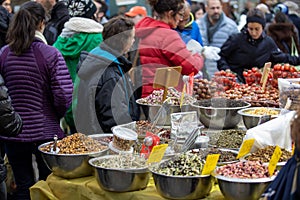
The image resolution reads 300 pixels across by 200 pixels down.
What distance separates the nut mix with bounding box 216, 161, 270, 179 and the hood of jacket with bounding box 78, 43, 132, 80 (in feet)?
4.93

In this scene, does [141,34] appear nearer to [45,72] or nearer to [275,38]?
[45,72]

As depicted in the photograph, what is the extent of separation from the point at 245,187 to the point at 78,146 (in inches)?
43.0

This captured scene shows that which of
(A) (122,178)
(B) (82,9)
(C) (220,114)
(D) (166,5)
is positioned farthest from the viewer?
(B) (82,9)

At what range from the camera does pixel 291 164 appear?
7.27 feet

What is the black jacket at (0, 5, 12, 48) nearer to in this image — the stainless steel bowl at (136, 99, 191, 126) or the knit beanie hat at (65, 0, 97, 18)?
the knit beanie hat at (65, 0, 97, 18)

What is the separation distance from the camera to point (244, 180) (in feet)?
8.24

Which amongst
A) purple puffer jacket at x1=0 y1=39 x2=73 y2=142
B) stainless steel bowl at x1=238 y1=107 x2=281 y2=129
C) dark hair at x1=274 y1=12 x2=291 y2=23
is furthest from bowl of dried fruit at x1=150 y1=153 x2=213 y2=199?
dark hair at x1=274 y1=12 x2=291 y2=23

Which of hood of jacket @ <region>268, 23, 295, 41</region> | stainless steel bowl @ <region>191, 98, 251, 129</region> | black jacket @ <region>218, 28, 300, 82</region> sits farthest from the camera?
hood of jacket @ <region>268, 23, 295, 41</region>

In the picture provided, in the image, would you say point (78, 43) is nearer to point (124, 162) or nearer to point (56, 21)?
point (56, 21)

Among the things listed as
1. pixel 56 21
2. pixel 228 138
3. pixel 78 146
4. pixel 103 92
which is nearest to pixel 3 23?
pixel 56 21

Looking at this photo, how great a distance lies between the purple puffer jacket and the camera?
4.24 m

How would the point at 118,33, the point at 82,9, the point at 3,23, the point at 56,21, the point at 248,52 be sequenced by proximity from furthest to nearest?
the point at 248,52
the point at 56,21
the point at 3,23
the point at 82,9
the point at 118,33

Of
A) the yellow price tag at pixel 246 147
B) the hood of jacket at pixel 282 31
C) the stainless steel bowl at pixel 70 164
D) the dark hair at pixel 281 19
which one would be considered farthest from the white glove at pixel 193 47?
the dark hair at pixel 281 19

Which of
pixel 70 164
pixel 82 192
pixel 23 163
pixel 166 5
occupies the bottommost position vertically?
pixel 23 163
